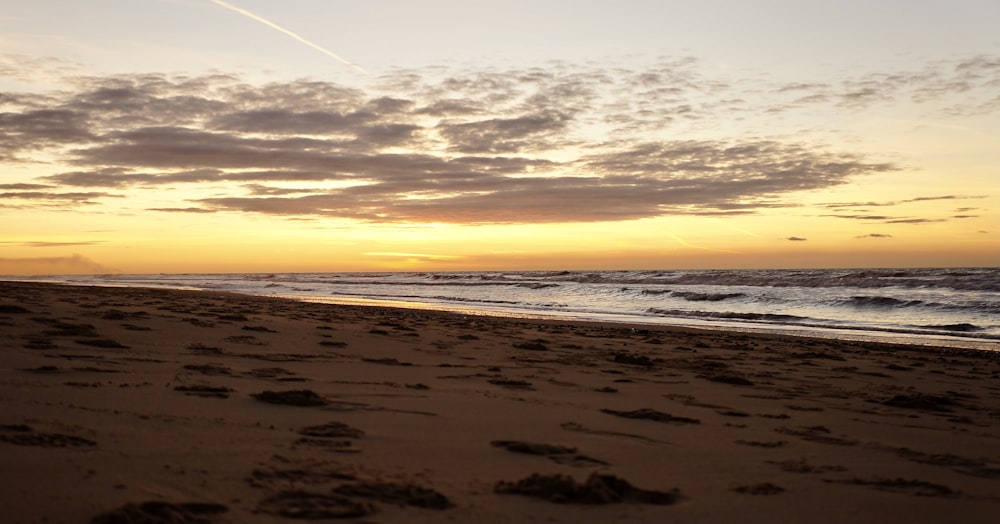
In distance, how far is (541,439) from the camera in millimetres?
4242

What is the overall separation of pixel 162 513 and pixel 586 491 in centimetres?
173

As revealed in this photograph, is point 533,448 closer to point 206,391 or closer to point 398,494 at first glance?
point 398,494

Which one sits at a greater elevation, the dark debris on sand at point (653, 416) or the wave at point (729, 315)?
the dark debris on sand at point (653, 416)

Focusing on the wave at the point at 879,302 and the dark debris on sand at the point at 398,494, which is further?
the wave at the point at 879,302

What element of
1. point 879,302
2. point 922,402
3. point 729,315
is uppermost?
point 879,302

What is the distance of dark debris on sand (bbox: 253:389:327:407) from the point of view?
4820 mm

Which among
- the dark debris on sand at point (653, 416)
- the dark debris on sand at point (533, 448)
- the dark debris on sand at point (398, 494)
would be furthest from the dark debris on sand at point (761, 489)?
the dark debris on sand at point (653, 416)

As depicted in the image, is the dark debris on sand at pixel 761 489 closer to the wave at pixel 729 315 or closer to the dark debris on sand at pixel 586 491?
the dark debris on sand at pixel 586 491

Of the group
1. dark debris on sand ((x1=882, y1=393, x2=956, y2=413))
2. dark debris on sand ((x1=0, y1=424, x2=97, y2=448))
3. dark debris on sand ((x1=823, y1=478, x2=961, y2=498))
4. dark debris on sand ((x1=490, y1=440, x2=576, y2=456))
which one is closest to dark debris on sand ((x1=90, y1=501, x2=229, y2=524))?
dark debris on sand ((x1=0, y1=424, x2=97, y2=448))

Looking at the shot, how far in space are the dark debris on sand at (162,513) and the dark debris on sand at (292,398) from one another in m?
2.19

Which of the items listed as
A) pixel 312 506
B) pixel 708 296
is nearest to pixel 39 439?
pixel 312 506

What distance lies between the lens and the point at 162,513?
2514mm

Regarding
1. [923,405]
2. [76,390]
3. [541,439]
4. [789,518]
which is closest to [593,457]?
[541,439]

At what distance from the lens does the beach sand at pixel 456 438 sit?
2.88 m
